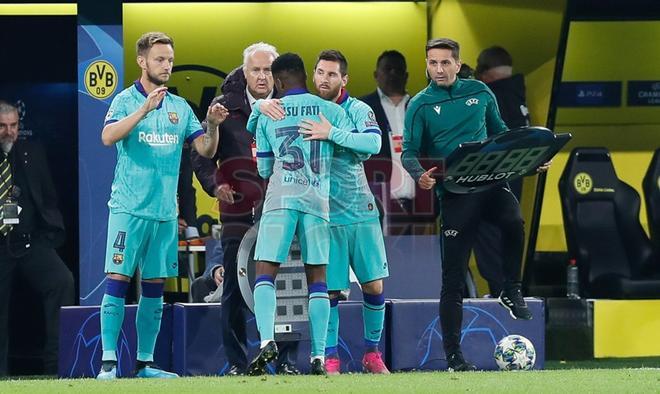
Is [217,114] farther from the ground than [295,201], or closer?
farther from the ground

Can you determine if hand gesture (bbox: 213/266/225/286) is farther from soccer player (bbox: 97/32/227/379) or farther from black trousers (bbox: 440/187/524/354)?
black trousers (bbox: 440/187/524/354)

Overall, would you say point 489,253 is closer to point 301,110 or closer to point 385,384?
point 301,110

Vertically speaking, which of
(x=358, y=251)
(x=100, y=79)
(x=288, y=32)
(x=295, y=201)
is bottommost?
(x=358, y=251)

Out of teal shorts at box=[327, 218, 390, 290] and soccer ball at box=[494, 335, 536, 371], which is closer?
teal shorts at box=[327, 218, 390, 290]

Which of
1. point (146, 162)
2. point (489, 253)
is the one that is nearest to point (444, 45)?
point (146, 162)

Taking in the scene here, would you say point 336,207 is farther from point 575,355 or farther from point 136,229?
point 575,355

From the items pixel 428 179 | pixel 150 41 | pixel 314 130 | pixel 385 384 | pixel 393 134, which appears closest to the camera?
pixel 385 384

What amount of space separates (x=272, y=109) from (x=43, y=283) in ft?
10.4

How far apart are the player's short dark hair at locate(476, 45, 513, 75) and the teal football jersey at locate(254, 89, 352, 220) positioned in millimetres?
4122

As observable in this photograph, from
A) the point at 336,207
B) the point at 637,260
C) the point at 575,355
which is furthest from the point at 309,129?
the point at 637,260

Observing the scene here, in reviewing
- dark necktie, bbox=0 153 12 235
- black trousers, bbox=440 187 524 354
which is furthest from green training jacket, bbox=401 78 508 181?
dark necktie, bbox=0 153 12 235

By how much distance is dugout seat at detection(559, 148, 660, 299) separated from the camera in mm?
13219

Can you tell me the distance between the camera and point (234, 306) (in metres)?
9.55

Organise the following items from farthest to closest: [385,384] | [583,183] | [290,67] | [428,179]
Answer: [583,183]
[428,179]
[290,67]
[385,384]
